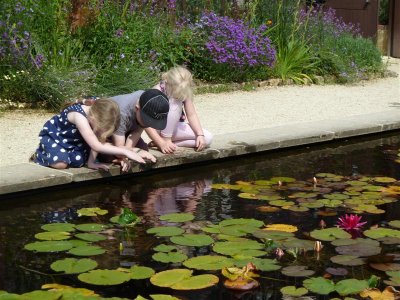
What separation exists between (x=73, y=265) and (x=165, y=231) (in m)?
0.74

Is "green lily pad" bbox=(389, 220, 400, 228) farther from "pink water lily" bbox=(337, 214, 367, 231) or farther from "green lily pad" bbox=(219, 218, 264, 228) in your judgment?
"green lily pad" bbox=(219, 218, 264, 228)

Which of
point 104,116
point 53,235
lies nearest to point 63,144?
point 104,116

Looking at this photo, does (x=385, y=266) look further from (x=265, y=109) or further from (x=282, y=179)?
(x=265, y=109)

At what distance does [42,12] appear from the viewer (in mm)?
9250

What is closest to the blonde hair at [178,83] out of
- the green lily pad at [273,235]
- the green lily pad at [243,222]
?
the green lily pad at [243,222]

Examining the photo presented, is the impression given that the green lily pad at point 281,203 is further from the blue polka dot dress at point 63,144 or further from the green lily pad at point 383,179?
the blue polka dot dress at point 63,144

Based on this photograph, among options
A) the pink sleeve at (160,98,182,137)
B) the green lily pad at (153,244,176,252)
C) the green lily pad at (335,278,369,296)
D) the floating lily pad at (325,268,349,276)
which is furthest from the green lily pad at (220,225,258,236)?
the pink sleeve at (160,98,182,137)

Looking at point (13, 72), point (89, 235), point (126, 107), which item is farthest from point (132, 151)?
point (13, 72)

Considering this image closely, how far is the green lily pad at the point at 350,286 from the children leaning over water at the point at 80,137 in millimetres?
2194

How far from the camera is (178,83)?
20.2ft

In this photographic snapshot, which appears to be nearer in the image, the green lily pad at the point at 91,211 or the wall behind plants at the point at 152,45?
the green lily pad at the point at 91,211

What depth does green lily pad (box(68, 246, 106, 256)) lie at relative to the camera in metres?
4.13

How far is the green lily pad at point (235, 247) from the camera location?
13.7 ft

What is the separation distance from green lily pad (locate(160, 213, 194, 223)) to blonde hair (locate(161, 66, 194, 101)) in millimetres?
1478
